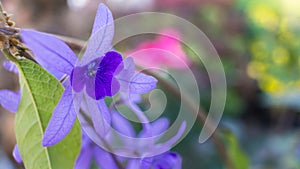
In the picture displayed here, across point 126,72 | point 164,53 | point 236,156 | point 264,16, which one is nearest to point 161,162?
point 126,72

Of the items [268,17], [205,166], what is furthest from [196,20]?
[205,166]

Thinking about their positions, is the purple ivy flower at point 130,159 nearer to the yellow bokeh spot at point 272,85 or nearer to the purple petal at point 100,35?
the purple petal at point 100,35

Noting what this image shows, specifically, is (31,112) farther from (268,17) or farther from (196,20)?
(268,17)

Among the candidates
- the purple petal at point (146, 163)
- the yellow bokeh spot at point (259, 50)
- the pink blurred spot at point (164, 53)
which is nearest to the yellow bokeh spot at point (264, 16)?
the yellow bokeh spot at point (259, 50)

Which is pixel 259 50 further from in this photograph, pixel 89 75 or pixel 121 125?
pixel 89 75

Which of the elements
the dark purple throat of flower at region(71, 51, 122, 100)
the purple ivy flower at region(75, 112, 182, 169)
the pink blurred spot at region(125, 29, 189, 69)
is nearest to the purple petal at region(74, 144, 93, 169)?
the purple ivy flower at region(75, 112, 182, 169)
